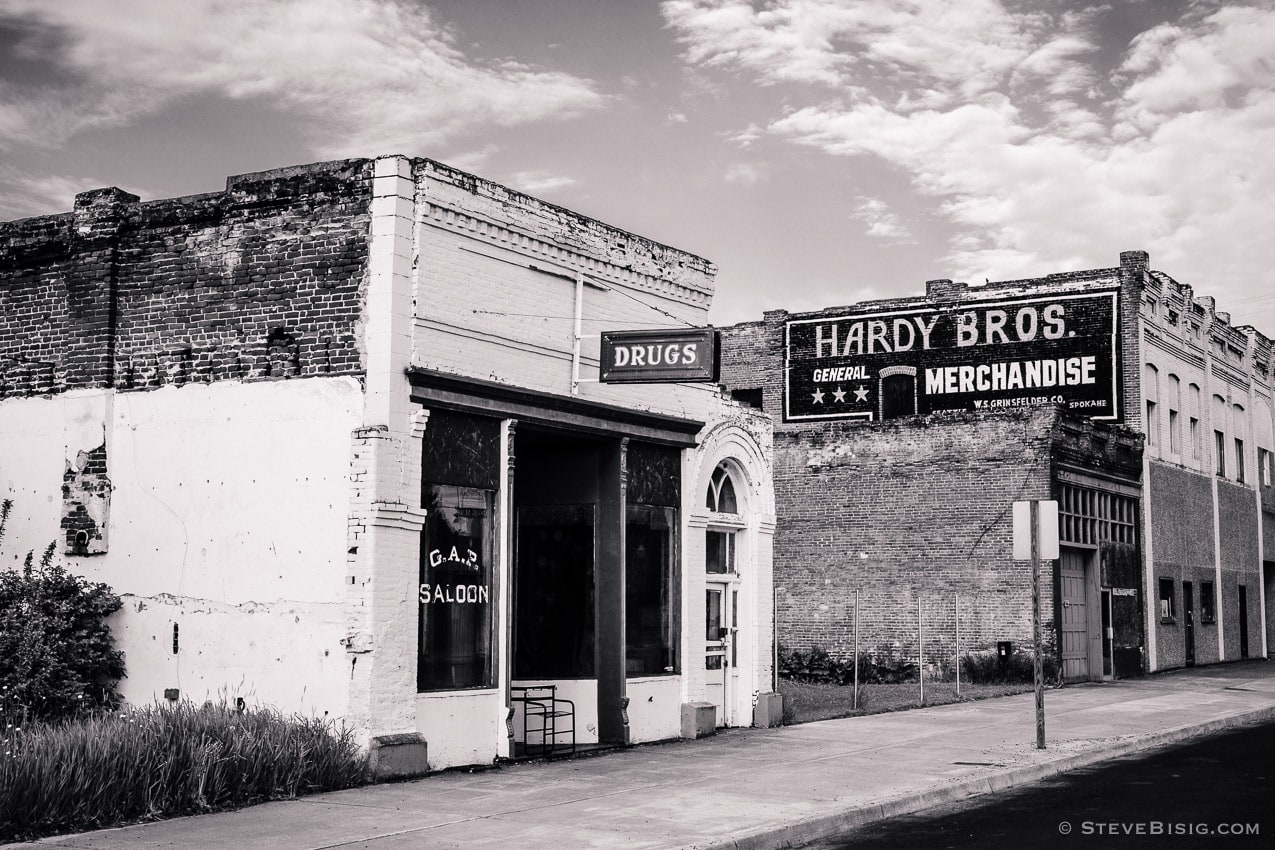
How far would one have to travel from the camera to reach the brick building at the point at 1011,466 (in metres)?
28.7

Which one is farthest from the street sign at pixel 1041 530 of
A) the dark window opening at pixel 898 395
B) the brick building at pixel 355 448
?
the dark window opening at pixel 898 395

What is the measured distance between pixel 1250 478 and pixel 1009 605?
57.0 feet

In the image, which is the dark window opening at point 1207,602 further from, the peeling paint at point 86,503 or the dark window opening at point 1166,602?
the peeling paint at point 86,503

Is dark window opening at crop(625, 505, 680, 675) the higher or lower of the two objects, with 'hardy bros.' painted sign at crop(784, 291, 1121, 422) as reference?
lower

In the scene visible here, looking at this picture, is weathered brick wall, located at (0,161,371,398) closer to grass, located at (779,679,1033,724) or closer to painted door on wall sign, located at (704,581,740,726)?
painted door on wall sign, located at (704,581,740,726)

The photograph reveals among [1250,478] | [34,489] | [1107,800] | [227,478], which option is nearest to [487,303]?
[227,478]

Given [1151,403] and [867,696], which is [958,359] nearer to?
[1151,403]

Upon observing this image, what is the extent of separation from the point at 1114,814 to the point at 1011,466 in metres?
17.7

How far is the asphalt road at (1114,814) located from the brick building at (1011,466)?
1208 centimetres

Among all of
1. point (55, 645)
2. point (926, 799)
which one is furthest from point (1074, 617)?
point (55, 645)

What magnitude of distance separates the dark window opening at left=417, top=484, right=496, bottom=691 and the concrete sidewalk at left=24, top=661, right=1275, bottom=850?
1.10m

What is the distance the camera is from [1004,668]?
27.5m

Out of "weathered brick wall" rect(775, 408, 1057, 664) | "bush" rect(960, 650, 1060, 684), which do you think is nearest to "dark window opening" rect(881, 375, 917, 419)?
"weathered brick wall" rect(775, 408, 1057, 664)

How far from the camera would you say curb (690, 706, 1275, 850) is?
33.7 ft
